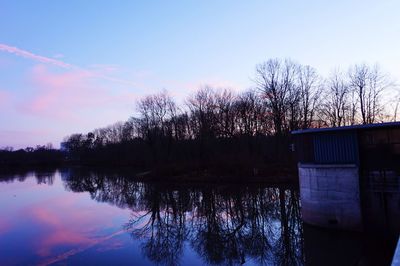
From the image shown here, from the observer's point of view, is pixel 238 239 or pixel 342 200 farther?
pixel 238 239

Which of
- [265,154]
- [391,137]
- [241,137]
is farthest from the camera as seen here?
[241,137]

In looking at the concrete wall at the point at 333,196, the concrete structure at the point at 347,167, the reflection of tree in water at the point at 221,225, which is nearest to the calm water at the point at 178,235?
the reflection of tree in water at the point at 221,225

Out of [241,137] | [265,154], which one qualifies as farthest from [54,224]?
[241,137]

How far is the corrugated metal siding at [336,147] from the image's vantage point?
17578 millimetres

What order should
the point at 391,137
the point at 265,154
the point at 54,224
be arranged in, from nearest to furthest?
the point at 391,137
the point at 54,224
the point at 265,154

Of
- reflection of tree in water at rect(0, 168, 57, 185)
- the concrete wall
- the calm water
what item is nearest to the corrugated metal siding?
the concrete wall

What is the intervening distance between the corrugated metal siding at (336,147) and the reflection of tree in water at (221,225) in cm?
432

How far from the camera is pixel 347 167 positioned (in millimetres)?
17547

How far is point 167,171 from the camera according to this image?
2163 inches

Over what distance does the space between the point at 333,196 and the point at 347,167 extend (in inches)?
63.0

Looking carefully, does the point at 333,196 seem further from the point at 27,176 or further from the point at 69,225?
the point at 27,176

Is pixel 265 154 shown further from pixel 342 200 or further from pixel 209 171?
pixel 342 200

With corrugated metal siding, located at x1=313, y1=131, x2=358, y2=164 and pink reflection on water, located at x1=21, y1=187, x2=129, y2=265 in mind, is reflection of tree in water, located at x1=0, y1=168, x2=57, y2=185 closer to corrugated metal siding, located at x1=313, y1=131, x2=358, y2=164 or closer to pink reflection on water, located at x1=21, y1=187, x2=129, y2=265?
pink reflection on water, located at x1=21, y1=187, x2=129, y2=265

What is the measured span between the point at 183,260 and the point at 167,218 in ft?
32.1
